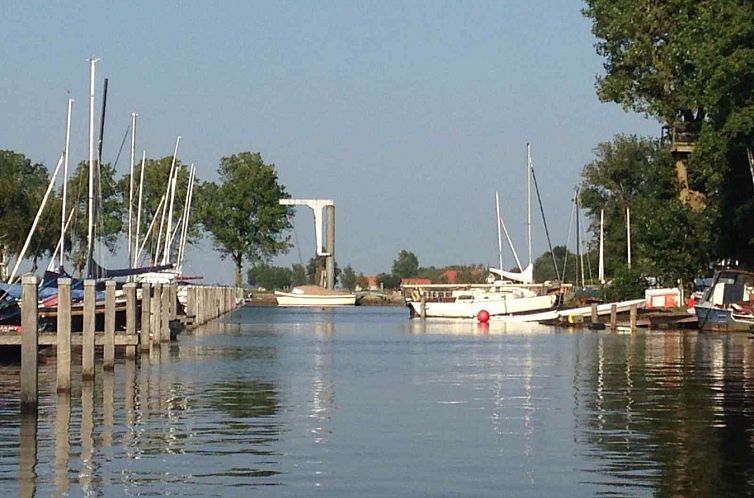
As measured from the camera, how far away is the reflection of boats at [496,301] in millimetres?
91125

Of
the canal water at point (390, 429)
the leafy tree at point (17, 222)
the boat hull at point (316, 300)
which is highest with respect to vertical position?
the leafy tree at point (17, 222)

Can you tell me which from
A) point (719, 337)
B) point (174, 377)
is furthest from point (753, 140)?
point (174, 377)

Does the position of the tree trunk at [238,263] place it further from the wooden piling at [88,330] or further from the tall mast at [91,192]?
the wooden piling at [88,330]

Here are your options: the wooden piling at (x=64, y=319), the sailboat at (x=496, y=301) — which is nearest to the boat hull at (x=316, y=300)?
the sailboat at (x=496, y=301)

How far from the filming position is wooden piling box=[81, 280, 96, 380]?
3147 centimetres

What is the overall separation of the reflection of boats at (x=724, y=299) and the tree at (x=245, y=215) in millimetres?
125863

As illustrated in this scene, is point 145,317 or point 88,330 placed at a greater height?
point 145,317

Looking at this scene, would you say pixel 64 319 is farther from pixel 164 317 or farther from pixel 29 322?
pixel 164 317

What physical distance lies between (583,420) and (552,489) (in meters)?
7.29

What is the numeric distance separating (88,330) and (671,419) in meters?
12.5

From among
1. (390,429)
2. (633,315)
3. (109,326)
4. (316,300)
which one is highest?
(316,300)

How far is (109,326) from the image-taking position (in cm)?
3528

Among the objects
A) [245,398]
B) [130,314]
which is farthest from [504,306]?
[245,398]

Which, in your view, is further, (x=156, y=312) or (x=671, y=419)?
(x=156, y=312)
